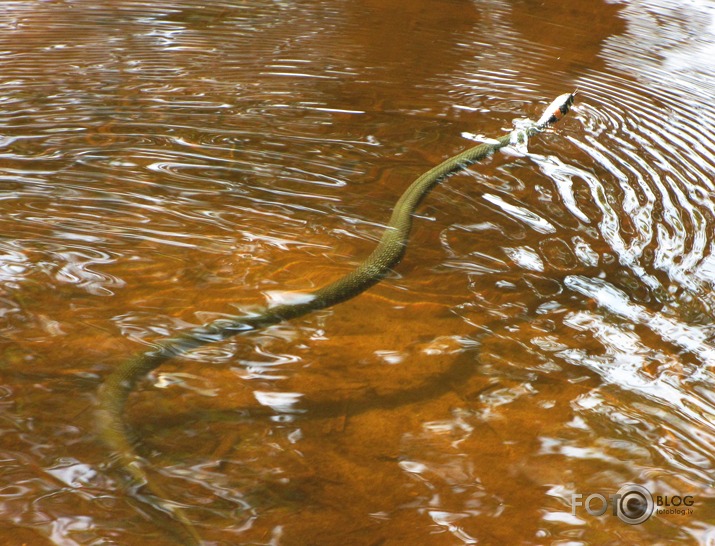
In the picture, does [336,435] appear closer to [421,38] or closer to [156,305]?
[156,305]

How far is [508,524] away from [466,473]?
16 cm

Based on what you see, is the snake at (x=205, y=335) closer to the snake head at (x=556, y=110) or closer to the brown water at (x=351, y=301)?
the brown water at (x=351, y=301)

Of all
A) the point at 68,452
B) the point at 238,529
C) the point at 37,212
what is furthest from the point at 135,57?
the point at 238,529

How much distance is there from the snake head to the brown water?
0.07m

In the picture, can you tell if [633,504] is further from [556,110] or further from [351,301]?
[556,110]

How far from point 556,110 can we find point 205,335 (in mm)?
2136

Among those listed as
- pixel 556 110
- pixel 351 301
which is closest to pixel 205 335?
pixel 351 301

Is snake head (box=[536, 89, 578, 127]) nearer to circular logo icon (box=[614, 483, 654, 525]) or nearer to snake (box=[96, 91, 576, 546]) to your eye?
snake (box=[96, 91, 576, 546])

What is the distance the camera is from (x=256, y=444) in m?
1.63

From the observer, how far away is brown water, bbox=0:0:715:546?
152cm

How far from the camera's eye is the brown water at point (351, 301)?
1.52 meters

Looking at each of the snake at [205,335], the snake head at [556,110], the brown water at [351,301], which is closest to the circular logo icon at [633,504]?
the brown water at [351,301]

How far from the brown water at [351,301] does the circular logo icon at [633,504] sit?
0.07 feet

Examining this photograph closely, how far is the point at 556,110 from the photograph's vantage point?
10.8ft
